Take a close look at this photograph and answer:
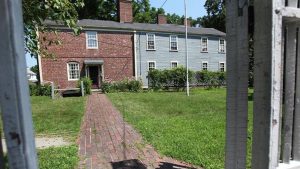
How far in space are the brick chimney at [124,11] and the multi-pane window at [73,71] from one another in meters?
7.85

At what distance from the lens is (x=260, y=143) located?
1.73m

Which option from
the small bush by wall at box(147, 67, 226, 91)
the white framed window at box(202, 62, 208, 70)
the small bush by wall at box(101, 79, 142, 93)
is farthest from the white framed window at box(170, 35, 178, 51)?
the small bush by wall at box(101, 79, 142, 93)

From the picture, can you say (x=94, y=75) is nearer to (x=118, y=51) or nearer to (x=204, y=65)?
(x=118, y=51)

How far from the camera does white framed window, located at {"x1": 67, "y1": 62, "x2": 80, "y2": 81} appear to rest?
78.2 feet

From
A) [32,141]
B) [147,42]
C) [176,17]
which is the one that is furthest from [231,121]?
[176,17]

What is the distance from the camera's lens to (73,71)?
78.9ft

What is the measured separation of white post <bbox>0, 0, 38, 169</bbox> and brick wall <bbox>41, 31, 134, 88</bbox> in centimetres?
2288

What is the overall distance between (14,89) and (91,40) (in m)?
24.6

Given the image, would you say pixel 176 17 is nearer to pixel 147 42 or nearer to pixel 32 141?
pixel 147 42

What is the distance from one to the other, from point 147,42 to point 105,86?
7.42m

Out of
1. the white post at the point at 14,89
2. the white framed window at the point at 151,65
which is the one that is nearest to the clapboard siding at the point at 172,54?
the white framed window at the point at 151,65

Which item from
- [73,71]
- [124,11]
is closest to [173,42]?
[124,11]

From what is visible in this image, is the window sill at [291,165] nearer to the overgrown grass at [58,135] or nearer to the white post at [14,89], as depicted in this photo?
the white post at [14,89]

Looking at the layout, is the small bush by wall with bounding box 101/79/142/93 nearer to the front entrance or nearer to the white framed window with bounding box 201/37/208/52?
the front entrance
